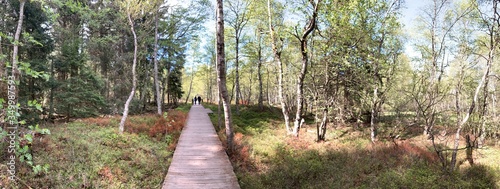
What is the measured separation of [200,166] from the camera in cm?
870

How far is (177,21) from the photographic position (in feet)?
64.7

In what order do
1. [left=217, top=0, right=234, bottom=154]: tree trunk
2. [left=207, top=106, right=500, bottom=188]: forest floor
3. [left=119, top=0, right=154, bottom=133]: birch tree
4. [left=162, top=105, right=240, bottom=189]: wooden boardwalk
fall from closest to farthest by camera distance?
[left=162, top=105, right=240, bottom=189]: wooden boardwalk, [left=207, top=106, right=500, bottom=188]: forest floor, [left=217, top=0, right=234, bottom=154]: tree trunk, [left=119, top=0, right=154, bottom=133]: birch tree

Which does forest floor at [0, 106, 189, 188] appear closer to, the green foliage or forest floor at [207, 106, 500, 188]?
the green foliage

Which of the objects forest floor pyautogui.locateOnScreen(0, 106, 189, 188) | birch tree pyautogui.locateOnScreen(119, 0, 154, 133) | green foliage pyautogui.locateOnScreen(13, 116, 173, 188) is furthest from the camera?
birch tree pyautogui.locateOnScreen(119, 0, 154, 133)

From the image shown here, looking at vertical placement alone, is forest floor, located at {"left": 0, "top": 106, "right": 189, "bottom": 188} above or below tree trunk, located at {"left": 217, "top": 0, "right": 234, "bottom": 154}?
below

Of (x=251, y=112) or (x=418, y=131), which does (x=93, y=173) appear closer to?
(x=251, y=112)

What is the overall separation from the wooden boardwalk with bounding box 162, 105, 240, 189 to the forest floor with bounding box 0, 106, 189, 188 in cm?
40

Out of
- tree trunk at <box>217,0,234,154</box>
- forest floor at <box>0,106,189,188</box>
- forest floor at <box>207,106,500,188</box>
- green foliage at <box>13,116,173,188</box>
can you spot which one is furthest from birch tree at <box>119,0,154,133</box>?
forest floor at <box>207,106,500,188</box>

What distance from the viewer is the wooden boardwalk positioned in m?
7.36

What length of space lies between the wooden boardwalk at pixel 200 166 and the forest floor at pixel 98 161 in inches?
15.9

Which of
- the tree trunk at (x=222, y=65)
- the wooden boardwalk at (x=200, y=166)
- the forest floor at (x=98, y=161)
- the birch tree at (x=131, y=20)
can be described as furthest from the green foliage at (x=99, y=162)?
the tree trunk at (x=222, y=65)

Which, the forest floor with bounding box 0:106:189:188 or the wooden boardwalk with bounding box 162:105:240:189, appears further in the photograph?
the wooden boardwalk with bounding box 162:105:240:189

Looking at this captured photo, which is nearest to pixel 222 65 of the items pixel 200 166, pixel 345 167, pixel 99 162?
pixel 200 166

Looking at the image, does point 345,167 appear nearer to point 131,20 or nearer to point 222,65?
point 222,65
